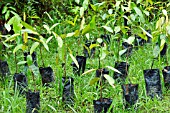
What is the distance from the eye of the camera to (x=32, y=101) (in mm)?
2236

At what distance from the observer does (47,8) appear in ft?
14.9

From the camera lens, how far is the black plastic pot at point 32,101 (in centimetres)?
223

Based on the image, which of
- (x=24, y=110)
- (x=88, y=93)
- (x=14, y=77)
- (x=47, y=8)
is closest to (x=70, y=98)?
(x=88, y=93)

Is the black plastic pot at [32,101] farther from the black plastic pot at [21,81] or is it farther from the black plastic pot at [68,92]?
the black plastic pot at [21,81]

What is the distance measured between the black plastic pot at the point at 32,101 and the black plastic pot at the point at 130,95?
53cm

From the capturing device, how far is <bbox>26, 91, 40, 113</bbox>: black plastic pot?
2.23 metres

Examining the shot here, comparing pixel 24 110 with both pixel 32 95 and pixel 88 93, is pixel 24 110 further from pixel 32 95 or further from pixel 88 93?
pixel 88 93

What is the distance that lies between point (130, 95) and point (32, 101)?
595 mm

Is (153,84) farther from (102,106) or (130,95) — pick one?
(102,106)

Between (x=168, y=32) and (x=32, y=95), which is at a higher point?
(x=168, y=32)

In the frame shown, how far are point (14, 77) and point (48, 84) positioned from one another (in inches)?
10.2

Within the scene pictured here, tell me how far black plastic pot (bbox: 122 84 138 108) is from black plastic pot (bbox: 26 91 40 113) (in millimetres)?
533

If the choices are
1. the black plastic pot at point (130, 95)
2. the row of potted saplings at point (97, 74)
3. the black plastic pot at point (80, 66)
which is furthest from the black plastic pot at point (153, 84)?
the black plastic pot at point (80, 66)

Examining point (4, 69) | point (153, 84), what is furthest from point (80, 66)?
point (153, 84)
